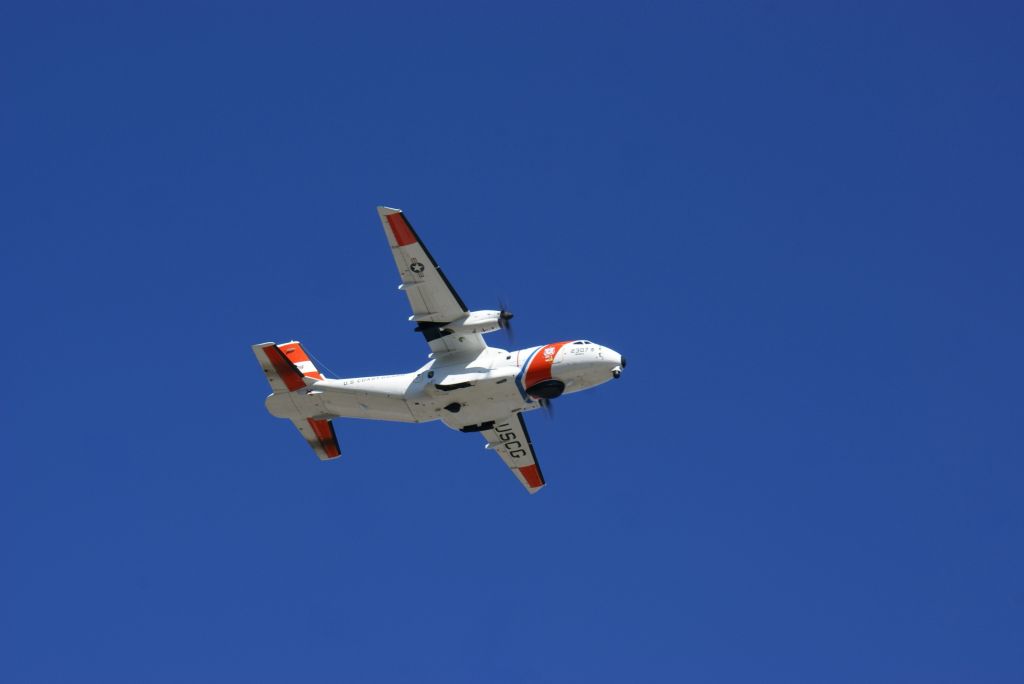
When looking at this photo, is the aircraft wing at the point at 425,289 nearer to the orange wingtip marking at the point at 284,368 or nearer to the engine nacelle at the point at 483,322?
the engine nacelle at the point at 483,322

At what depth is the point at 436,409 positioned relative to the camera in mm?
36469

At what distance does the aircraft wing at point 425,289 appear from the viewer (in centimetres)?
3481

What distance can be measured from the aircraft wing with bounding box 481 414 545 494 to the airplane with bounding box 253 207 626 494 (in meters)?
0.18

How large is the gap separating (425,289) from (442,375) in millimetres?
2429

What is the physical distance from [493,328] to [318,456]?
7676mm

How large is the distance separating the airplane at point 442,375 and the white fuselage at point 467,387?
1.0 inches

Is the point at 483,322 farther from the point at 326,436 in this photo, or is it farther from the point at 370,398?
the point at 326,436

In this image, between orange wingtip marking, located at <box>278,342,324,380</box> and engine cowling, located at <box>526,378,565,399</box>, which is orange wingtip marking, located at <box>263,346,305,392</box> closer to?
orange wingtip marking, located at <box>278,342,324,380</box>

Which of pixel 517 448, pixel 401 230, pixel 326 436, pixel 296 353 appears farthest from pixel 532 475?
pixel 401 230

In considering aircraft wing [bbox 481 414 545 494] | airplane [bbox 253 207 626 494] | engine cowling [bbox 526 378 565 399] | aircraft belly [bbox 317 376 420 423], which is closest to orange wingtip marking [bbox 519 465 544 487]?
aircraft wing [bbox 481 414 545 494]

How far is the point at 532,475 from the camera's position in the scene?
40.5 metres

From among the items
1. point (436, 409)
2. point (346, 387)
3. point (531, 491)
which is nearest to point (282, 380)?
point (346, 387)

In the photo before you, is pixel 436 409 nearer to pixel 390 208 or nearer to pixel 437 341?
pixel 437 341

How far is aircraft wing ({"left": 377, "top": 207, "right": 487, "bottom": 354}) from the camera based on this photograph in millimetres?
34812
